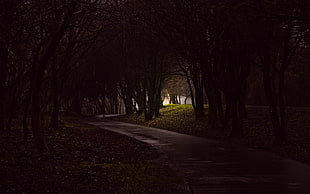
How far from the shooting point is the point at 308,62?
101 ft

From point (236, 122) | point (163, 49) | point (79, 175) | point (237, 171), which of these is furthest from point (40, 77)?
point (163, 49)

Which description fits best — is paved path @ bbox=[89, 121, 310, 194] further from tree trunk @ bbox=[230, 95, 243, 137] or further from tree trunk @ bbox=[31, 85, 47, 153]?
tree trunk @ bbox=[230, 95, 243, 137]

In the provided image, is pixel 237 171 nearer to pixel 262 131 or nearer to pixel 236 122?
pixel 236 122

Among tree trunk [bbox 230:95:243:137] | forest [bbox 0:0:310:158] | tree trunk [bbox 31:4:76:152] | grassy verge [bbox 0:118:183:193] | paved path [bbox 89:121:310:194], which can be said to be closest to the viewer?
grassy verge [bbox 0:118:183:193]

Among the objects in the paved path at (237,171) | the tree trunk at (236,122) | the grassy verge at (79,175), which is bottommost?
the paved path at (237,171)

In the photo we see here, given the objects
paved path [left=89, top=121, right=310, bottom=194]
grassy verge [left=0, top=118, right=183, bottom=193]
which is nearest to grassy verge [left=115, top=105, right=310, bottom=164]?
paved path [left=89, top=121, right=310, bottom=194]

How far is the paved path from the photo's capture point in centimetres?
937

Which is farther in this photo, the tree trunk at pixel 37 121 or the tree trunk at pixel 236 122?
the tree trunk at pixel 236 122

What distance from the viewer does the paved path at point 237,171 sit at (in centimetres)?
937

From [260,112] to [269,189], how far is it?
25.2 meters

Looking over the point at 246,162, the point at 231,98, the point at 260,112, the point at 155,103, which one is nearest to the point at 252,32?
the point at 231,98

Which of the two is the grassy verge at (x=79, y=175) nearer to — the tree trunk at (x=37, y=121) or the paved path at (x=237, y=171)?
the tree trunk at (x=37, y=121)

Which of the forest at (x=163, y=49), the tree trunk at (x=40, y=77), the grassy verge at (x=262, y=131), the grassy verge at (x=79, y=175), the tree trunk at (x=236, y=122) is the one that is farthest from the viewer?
the tree trunk at (x=236, y=122)

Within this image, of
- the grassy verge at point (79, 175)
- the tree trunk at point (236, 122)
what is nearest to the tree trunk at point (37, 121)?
the grassy verge at point (79, 175)
